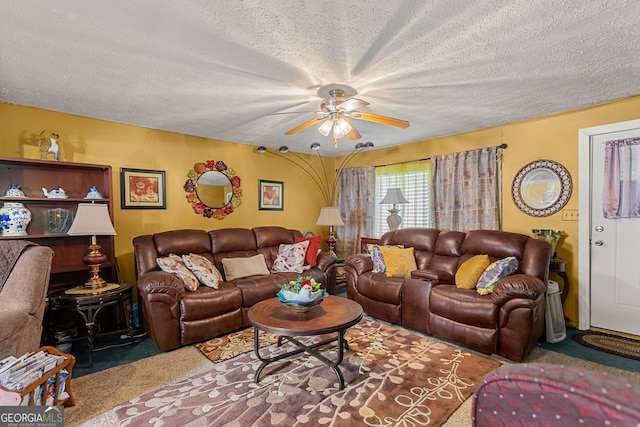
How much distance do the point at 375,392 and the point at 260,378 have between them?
867mm

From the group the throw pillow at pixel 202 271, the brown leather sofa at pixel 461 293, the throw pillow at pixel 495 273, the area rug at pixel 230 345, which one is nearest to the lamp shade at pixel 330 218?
the brown leather sofa at pixel 461 293

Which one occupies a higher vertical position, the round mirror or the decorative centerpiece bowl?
Result: the round mirror

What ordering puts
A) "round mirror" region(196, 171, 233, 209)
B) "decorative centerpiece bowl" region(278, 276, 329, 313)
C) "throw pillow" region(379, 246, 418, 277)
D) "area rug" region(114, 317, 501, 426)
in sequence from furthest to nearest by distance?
"round mirror" region(196, 171, 233, 209)
"throw pillow" region(379, 246, 418, 277)
"decorative centerpiece bowl" region(278, 276, 329, 313)
"area rug" region(114, 317, 501, 426)

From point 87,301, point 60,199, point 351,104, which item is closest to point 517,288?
point 351,104

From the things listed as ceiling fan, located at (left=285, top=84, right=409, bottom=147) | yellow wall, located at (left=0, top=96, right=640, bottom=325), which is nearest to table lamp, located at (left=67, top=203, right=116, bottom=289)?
yellow wall, located at (left=0, top=96, right=640, bottom=325)

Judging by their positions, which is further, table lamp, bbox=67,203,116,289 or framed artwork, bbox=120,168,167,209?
framed artwork, bbox=120,168,167,209

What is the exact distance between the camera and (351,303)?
8.89 feet

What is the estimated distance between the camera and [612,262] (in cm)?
313

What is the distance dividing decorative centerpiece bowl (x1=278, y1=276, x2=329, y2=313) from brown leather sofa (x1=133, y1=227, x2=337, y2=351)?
946 millimetres

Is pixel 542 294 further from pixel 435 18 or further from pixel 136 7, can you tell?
pixel 136 7

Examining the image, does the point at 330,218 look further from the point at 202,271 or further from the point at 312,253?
the point at 202,271

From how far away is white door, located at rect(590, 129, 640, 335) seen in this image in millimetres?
3016

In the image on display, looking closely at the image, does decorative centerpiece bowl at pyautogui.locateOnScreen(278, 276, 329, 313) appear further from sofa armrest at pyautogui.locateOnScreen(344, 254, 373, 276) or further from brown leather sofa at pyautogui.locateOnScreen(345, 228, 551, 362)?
sofa armrest at pyautogui.locateOnScreen(344, 254, 373, 276)

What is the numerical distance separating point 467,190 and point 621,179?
1478 millimetres
